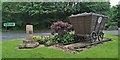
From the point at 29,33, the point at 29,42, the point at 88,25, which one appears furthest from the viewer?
the point at 29,33

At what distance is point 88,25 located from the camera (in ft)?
27.3

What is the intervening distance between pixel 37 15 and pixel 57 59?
1650 centimetres

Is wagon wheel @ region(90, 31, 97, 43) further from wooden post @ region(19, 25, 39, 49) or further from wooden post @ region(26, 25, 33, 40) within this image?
wooden post @ region(26, 25, 33, 40)

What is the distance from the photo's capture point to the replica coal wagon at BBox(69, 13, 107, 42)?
827 cm

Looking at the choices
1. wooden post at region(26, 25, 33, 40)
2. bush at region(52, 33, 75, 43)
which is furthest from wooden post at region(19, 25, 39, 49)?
bush at region(52, 33, 75, 43)

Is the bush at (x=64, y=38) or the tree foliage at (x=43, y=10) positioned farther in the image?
the tree foliage at (x=43, y=10)

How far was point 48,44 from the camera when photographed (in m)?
8.12

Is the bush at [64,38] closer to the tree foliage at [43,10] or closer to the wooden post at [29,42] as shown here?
the wooden post at [29,42]

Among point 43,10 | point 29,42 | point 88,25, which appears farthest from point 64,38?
point 43,10

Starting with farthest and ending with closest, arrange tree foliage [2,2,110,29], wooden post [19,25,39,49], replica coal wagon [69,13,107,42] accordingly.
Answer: tree foliage [2,2,110,29], replica coal wagon [69,13,107,42], wooden post [19,25,39,49]

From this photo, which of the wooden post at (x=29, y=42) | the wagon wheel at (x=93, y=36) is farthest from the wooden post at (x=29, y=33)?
the wagon wheel at (x=93, y=36)

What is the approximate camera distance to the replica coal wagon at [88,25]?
8.27 metres

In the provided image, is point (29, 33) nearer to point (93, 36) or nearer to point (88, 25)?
point (88, 25)

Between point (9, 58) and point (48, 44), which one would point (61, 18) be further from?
point (9, 58)
